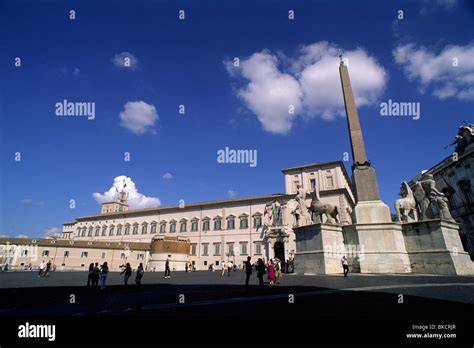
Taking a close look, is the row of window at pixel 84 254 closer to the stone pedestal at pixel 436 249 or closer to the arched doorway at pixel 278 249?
the arched doorway at pixel 278 249

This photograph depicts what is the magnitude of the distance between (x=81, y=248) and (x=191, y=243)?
17.3 m

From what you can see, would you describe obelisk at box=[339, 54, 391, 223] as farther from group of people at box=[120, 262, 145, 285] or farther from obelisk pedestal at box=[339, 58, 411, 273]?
group of people at box=[120, 262, 145, 285]

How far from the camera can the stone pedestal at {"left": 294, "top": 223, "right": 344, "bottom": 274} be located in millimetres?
12148

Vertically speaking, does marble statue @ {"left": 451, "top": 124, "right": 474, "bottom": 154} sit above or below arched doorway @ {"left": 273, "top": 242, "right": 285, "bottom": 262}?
above

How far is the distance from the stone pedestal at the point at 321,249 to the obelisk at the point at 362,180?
52.7 inches

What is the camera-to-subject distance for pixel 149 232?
54250 mm

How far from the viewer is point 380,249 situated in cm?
1130

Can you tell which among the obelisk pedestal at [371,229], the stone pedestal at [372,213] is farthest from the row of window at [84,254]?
the stone pedestal at [372,213]

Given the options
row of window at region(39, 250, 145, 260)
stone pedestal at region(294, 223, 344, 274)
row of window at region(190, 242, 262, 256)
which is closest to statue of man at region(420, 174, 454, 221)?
stone pedestal at region(294, 223, 344, 274)

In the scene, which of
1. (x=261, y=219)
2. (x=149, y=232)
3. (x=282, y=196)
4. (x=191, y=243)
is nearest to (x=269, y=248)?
(x=261, y=219)

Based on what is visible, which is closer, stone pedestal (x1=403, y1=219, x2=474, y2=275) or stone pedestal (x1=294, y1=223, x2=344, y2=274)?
stone pedestal (x1=403, y1=219, x2=474, y2=275)

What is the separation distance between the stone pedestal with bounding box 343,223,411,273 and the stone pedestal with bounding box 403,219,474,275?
371 mm

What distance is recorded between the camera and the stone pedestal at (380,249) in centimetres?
1104

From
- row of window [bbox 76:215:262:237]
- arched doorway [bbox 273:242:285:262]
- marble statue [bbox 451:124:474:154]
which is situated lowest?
arched doorway [bbox 273:242:285:262]
